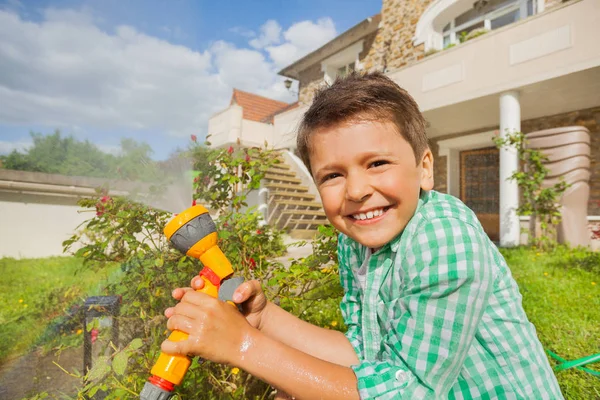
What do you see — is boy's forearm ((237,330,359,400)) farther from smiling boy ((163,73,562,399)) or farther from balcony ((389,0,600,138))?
balcony ((389,0,600,138))

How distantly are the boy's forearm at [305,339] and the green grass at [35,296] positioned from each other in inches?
63.2

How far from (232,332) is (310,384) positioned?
254 millimetres

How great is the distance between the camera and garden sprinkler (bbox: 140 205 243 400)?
99 cm

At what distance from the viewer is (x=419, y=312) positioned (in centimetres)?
96

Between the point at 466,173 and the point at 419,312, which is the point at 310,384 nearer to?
the point at 419,312

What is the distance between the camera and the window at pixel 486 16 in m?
8.79

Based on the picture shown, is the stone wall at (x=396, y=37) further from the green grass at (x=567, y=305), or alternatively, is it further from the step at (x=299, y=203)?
the green grass at (x=567, y=305)

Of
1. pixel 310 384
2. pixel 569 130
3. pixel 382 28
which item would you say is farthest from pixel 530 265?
pixel 382 28

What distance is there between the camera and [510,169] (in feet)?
23.4

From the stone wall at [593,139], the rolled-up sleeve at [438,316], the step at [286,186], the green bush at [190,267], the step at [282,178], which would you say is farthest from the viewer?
the step at [282,178]

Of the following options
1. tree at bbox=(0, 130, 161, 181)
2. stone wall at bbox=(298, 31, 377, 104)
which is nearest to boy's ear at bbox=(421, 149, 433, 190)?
tree at bbox=(0, 130, 161, 181)

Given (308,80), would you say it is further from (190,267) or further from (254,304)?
(254,304)

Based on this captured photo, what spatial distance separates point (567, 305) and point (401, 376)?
3366mm

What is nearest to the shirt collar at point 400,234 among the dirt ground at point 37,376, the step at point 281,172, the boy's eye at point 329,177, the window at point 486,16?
the boy's eye at point 329,177
